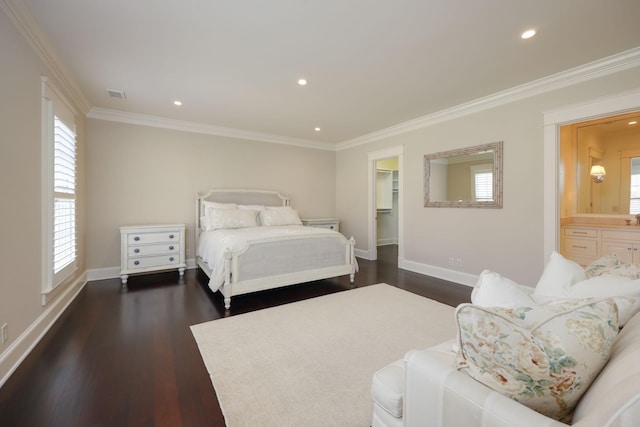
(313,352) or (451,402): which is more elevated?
(451,402)

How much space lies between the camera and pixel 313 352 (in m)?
2.24

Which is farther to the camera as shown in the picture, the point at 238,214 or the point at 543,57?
the point at 238,214

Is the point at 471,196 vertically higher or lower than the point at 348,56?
lower

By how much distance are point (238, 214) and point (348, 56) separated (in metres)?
3.03

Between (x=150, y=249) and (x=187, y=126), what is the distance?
2182 millimetres

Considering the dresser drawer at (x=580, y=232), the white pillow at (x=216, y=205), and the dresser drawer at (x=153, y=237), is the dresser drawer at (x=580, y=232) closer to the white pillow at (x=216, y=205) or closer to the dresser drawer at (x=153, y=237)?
the white pillow at (x=216, y=205)

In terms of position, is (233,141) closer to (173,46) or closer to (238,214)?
(238,214)

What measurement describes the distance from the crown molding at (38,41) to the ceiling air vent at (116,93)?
314 mm

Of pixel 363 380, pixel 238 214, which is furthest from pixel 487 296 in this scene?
pixel 238 214

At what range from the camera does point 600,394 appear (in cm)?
65

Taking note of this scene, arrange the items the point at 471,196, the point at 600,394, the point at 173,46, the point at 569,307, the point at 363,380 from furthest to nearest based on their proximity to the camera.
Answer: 1. the point at 471,196
2. the point at 173,46
3. the point at 363,380
4. the point at 569,307
5. the point at 600,394

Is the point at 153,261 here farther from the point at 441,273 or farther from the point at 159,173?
the point at 441,273

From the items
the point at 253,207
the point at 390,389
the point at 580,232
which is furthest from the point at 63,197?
the point at 580,232

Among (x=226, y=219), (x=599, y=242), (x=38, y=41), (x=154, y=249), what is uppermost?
(x=38, y=41)
